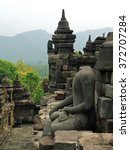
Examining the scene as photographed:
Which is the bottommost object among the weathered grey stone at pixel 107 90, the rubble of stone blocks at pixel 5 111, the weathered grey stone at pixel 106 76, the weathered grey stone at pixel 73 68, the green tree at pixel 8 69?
the rubble of stone blocks at pixel 5 111

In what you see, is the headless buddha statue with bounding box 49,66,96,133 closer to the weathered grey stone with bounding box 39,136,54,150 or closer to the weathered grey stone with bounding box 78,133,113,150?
the weathered grey stone with bounding box 39,136,54,150

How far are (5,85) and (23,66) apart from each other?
3827 centimetres

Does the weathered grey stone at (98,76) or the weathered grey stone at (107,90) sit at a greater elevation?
the weathered grey stone at (98,76)

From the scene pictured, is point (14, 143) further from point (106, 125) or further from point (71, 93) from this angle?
point (106, 125)

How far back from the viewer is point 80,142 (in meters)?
4.40

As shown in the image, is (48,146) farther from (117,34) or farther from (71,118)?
(117,34)

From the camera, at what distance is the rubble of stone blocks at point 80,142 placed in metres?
4.29

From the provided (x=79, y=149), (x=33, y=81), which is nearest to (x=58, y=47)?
(x=79, y=149)

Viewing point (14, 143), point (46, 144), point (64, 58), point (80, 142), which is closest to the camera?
point (80, 142)

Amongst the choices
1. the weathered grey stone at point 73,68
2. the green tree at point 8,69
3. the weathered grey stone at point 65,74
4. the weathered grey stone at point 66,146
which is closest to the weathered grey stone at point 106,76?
the weathered grey stone at point 66,146

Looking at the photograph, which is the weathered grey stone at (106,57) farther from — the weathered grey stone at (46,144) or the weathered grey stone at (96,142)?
the weathered grey stone at (46,144)

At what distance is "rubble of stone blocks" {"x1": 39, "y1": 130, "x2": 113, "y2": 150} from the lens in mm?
4289

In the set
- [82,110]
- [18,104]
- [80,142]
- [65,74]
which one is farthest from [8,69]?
[80,142]

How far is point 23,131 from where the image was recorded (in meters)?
27.6
